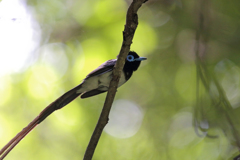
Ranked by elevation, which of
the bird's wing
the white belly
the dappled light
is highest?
the bird's wing

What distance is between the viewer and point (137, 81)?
3080 millimetres

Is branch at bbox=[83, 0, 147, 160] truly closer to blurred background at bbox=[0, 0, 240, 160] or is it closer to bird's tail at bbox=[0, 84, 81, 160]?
bird's tail at bbox=[0, 84, 81, 160]

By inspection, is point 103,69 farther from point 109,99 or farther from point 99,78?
point 109,99

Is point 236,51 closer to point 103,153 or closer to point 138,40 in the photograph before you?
point 138,40

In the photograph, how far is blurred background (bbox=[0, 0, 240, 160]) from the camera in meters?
2.55

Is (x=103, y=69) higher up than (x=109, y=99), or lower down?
higher up

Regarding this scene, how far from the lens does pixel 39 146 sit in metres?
2.75

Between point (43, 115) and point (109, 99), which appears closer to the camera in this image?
point (109, 99)

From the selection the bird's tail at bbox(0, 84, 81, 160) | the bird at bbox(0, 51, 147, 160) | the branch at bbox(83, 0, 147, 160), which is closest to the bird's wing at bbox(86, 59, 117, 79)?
the bird at bbox(0, 51, 147, 160)

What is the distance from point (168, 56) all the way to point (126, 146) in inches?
45.4

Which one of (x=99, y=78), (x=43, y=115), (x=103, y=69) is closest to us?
(x=43, y=115)

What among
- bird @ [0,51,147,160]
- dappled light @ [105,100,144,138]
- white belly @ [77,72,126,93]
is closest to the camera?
bird @ [0,51,147,160]

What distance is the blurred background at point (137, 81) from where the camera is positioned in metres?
2.55

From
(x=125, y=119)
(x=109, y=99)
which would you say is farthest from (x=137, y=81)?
(x=109, y=99)
